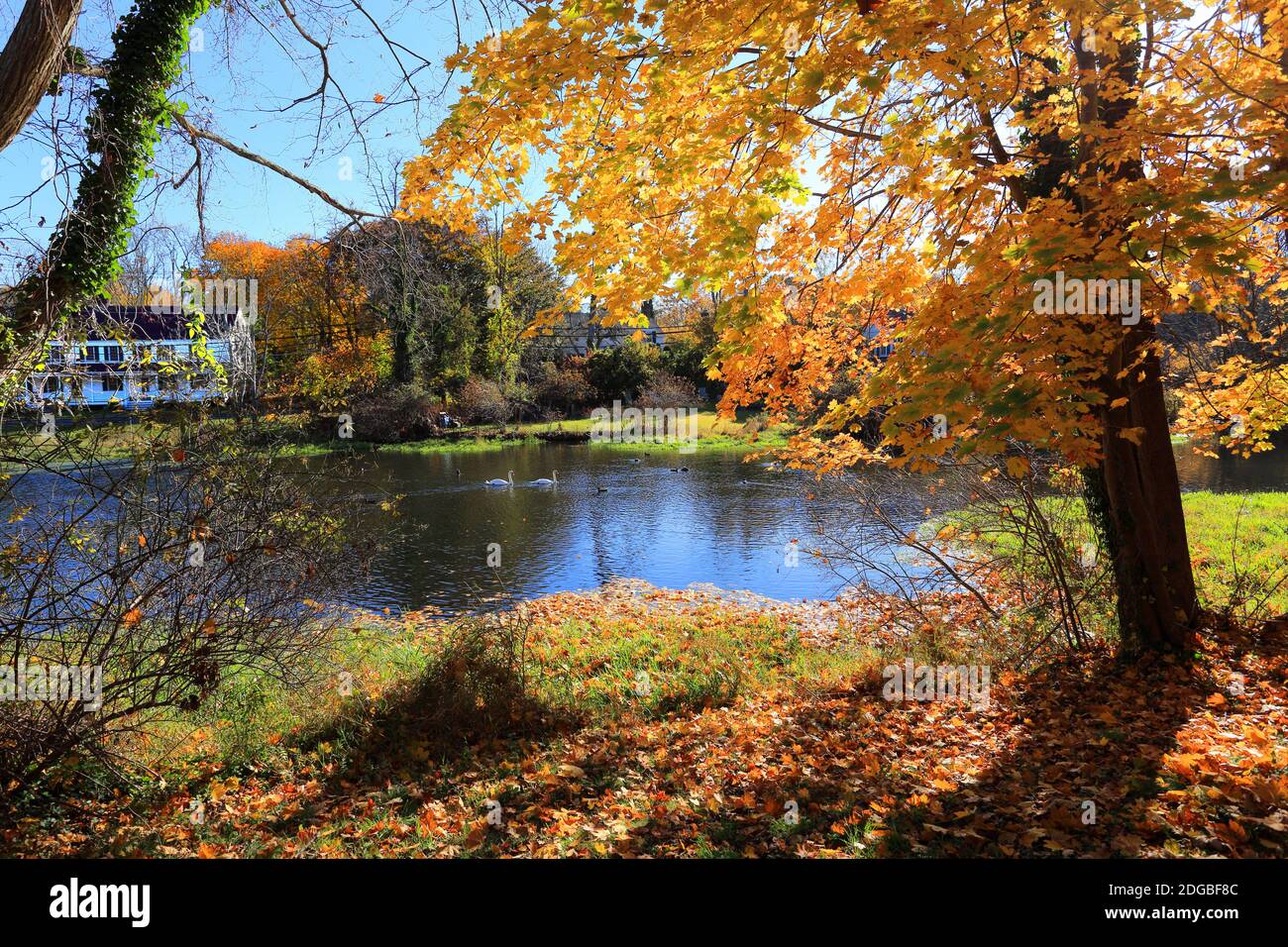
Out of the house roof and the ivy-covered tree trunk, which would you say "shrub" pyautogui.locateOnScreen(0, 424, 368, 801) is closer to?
the house roof

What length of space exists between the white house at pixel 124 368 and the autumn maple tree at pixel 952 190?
209 centimetres

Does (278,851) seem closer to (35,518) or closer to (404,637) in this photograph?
(35,518)

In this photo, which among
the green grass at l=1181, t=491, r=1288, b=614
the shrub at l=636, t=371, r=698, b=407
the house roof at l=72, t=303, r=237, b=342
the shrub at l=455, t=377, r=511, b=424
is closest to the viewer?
the house roof at l=72, t=303, r=237, b=342

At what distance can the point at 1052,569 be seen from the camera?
673 centimetres

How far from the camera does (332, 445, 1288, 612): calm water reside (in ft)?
42.7

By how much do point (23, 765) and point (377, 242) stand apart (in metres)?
4.43

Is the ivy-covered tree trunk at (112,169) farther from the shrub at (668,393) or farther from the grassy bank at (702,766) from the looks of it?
the shrub at (668,393)

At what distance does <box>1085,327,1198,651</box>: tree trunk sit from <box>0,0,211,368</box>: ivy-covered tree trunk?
7.45m

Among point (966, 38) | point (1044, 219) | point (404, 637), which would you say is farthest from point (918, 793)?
point (404, 637)

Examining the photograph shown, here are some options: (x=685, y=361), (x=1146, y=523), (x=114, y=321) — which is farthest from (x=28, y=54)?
(x=685, y=361)

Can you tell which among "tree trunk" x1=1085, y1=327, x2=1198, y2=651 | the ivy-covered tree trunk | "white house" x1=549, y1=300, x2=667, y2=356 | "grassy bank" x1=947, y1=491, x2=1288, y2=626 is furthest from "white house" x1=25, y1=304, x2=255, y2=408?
"white house" x1=549, y1=300, x2=667, y2=356

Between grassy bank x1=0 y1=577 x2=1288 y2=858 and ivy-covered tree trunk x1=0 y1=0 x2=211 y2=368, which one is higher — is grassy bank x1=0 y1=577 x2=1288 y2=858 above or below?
below

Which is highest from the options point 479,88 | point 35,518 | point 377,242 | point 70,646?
point 479,88

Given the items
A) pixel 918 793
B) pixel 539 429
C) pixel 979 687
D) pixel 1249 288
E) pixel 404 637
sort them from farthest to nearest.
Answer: pixel 539 429, pixel 404 637, pixel 1249 288, pixel 979 687, pixel 918 793
